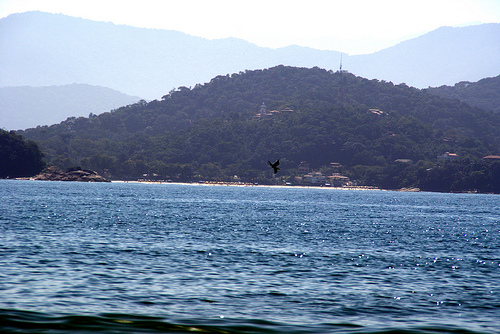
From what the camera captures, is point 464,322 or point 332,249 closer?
point 464,322

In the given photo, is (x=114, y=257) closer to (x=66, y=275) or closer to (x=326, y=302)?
(x=66, y=275)

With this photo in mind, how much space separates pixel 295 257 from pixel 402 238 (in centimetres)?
2363

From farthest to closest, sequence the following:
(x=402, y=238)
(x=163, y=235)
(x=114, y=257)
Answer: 1. (x=402, y=238)
2. (x=163, y=235)
3. (x=114, y=257)

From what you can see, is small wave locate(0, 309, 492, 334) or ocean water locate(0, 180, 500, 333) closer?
small wave locate(0, 309, 492, 334)

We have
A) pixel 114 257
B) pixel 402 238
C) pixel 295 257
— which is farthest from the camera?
pixel 402 238

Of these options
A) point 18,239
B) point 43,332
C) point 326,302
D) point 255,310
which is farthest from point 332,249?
point 43,332

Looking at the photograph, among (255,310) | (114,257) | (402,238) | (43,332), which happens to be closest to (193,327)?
(255,310)

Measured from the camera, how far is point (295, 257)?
42688mm

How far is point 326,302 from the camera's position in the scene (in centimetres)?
2766

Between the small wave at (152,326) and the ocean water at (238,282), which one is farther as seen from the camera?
the ocean water at (238,282)

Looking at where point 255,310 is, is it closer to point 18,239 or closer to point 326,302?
point 326,302

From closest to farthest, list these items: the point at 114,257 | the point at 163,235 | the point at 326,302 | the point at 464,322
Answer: the point at 464,322
the point at 326,302
the point at 114,257
the point at 163,235

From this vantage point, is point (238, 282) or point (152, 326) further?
point (238, 282)

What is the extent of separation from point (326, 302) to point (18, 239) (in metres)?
30.9
